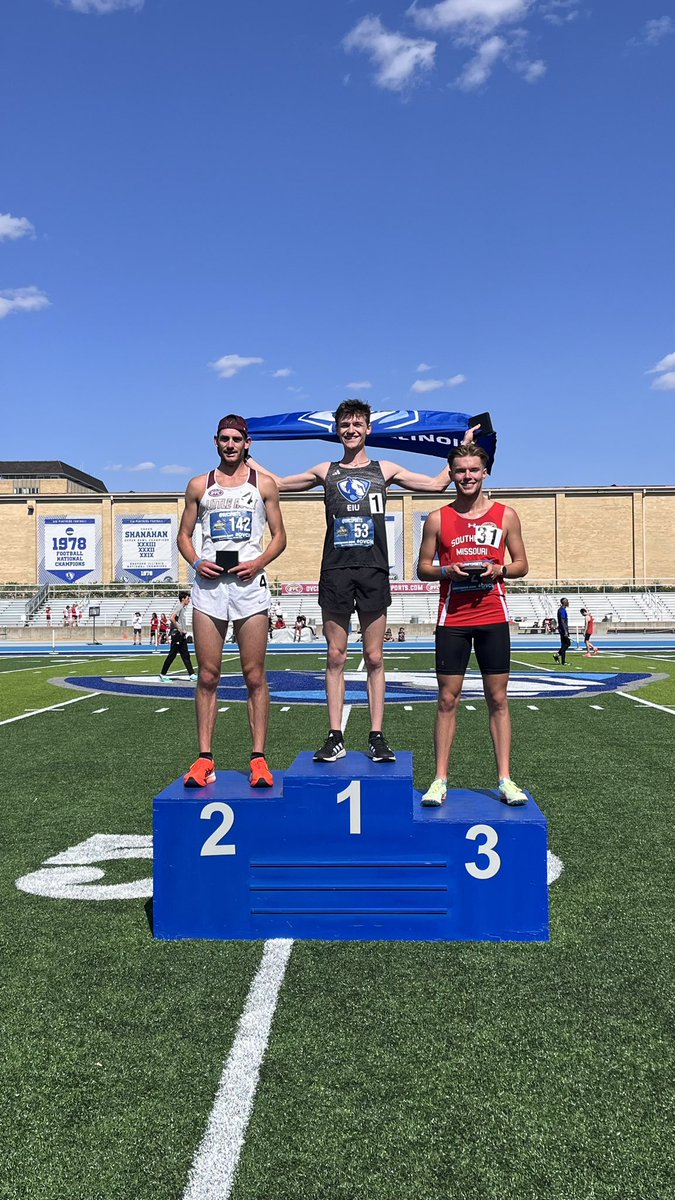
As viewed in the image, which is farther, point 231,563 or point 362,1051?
point 231,563

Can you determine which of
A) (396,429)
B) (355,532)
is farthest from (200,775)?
(396,429)

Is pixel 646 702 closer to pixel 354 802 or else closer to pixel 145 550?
pixel 354 802

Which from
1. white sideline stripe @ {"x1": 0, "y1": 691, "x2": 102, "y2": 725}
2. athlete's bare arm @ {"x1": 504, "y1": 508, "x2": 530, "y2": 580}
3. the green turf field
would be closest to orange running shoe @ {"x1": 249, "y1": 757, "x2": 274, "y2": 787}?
the green turf field

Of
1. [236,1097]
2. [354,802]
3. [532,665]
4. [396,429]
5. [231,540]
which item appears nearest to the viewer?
[236,1097]

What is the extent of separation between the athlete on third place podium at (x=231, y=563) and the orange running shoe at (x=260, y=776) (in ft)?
0.23

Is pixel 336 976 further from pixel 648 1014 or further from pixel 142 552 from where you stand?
pixel 142 552

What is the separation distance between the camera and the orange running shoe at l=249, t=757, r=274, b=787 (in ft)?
13.8

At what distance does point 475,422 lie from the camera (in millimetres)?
5219

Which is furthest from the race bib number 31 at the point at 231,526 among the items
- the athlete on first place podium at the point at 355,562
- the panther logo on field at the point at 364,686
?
the panther logo on field at the point at 364,686

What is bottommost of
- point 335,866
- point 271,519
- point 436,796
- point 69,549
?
point 335,866

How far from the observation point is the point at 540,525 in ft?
205

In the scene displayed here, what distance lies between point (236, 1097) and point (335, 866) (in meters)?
1.45

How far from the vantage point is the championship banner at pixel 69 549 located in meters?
58.2

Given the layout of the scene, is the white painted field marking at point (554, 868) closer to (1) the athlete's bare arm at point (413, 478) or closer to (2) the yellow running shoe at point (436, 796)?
(2) the yellow running shoe at point (436, 796)
